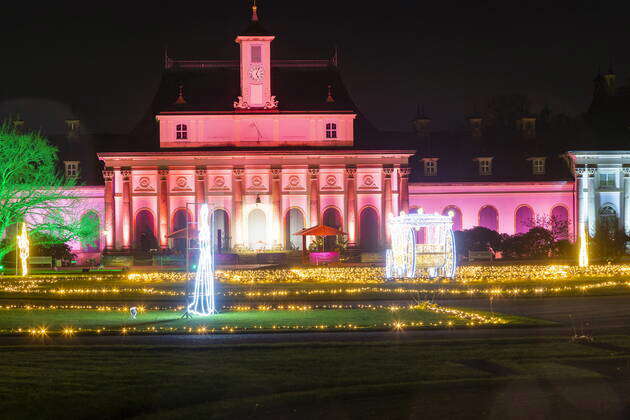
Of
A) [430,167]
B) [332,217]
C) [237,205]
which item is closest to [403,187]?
[332,217]

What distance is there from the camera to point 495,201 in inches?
3201

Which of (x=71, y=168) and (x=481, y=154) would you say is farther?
(x=481, y=154)

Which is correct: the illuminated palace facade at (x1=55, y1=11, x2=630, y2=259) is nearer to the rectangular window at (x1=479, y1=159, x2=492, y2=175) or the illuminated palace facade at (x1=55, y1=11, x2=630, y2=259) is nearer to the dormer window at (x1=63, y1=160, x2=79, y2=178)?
the dormer window at (x1=63, y1=160, x2=79, y2=178)

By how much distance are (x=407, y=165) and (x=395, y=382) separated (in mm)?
59892

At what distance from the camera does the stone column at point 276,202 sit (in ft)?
247

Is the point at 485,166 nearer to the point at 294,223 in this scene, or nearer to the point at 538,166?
the point at 538,166

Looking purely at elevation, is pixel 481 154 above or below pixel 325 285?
above

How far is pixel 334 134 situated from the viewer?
76438 millimetres

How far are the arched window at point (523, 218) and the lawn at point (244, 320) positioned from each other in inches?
2038

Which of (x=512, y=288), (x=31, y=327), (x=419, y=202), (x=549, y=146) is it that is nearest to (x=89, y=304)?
(x=31, y=327)

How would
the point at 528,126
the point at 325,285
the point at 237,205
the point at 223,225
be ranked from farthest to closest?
the point at 528,126 → the point at 223,225 → the point at 237,205 → the point at 325,285

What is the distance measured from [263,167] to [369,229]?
9.57m

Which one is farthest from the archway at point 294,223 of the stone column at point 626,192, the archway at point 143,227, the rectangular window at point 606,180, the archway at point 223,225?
the stone column at point 626,192

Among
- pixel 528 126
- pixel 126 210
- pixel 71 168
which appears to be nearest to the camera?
pixel 126 210
